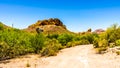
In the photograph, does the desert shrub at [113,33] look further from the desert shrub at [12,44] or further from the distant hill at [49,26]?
the distant hill at [49,26]

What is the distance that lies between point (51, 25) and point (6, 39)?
280ft

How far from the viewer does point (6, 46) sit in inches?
1162

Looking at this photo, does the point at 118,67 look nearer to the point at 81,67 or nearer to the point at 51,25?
the point at 81,67

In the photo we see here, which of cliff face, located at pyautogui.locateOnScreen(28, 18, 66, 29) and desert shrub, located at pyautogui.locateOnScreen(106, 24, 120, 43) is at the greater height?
cliff face, located at pyautogui.locateOnScreen(28, 18, 66, 29)

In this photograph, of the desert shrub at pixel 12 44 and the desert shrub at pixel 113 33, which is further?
the desert shrub at pixel 113 33

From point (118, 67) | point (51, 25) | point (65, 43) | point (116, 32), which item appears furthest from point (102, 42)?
point (51, 25)

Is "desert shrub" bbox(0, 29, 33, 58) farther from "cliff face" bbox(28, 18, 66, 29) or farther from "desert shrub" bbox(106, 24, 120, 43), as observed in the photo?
"cliff face" bbox(28, 18, 66, 29)

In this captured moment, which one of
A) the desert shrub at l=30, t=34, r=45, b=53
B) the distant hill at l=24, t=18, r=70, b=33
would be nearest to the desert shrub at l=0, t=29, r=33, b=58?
the desert shrub at l=30, t=34, r=45, b=53

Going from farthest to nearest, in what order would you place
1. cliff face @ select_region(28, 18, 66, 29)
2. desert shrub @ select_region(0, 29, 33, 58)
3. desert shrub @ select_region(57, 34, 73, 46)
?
1. cliff face @ select_region(28, 18, 66, 29)
2. desert shrub @ select_region(57, 34, 73, 46)
3. desert shrub @ select_region(0, 29, 33, 58)

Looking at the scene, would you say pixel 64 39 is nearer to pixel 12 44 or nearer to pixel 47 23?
pixel 12 44

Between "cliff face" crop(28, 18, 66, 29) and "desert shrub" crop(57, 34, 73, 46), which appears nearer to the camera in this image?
"desert shrub" crop(57, 34, 73, 46)

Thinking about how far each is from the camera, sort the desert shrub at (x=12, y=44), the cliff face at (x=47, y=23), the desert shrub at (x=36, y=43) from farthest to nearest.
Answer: the cliff face at (x=47, y=23) → the desert shrub at (x=36, y=43) → the desert shrub at (x=12, y=44)


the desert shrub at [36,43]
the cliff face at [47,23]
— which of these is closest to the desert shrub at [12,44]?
the desert shrub at [36,43]

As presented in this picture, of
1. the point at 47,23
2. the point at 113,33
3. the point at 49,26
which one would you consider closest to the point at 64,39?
the point at 113,33
